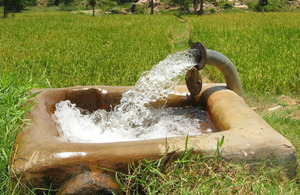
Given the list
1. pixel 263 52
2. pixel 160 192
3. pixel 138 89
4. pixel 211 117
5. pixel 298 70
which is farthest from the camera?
pixel 263 52

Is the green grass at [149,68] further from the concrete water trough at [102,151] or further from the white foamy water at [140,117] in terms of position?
the white foamy water at [140,117]

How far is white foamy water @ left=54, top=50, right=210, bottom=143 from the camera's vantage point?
266 centimetres

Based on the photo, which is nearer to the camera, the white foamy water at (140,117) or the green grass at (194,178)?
the green grass at (194,178)

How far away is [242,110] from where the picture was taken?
8.00 feet

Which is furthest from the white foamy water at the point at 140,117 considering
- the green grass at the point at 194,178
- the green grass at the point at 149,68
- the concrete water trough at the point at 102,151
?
the green grass at the point at 194,178

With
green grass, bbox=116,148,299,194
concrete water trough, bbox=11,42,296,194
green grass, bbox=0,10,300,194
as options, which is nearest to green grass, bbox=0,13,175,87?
green grass, bbox=0,10,300,194

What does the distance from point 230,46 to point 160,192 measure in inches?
249

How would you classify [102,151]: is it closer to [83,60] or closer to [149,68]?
[149,68]

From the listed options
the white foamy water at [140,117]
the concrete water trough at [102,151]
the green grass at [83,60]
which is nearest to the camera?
the concrete water trough at [102,151]

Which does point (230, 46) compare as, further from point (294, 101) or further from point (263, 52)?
point (294, 101)

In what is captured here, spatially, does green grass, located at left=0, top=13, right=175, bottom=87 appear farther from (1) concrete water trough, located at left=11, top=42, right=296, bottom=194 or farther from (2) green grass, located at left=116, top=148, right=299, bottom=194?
(2) green grass, located at left=116, top=148, right=299, bottom=194

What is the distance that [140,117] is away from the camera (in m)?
3.05

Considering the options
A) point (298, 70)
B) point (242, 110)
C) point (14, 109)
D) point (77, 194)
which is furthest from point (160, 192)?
point (298, 70)

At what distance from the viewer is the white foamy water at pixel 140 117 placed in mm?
2656
